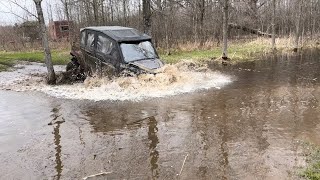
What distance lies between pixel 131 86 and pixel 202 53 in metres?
10.9

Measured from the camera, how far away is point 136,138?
7.20 metres

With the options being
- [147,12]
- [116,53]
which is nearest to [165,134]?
[116,53]

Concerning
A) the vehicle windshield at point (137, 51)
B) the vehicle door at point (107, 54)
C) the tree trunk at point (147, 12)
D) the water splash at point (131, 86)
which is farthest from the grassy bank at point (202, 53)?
the vehicle door at point (107, 54)

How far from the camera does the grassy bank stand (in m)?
19.6

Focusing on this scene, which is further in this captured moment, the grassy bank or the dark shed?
the dark shed

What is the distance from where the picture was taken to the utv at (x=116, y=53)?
12133 mm

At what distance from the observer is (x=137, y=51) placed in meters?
12.7

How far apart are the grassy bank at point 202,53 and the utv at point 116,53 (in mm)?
5565

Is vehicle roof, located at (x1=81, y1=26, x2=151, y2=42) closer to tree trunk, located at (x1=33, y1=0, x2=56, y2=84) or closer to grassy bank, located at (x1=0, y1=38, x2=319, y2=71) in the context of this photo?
tree trunk, located at (x1=33, y1=0, x2=56, y2=84)

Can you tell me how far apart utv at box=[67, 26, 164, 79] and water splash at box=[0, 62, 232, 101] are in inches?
13.0

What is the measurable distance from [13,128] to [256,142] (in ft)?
16.9

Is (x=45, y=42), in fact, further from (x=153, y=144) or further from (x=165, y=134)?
(x=153, y=144)

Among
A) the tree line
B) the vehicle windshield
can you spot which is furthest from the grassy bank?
the vehicle windshield

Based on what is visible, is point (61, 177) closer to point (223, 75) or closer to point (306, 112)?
point (306, 112)
